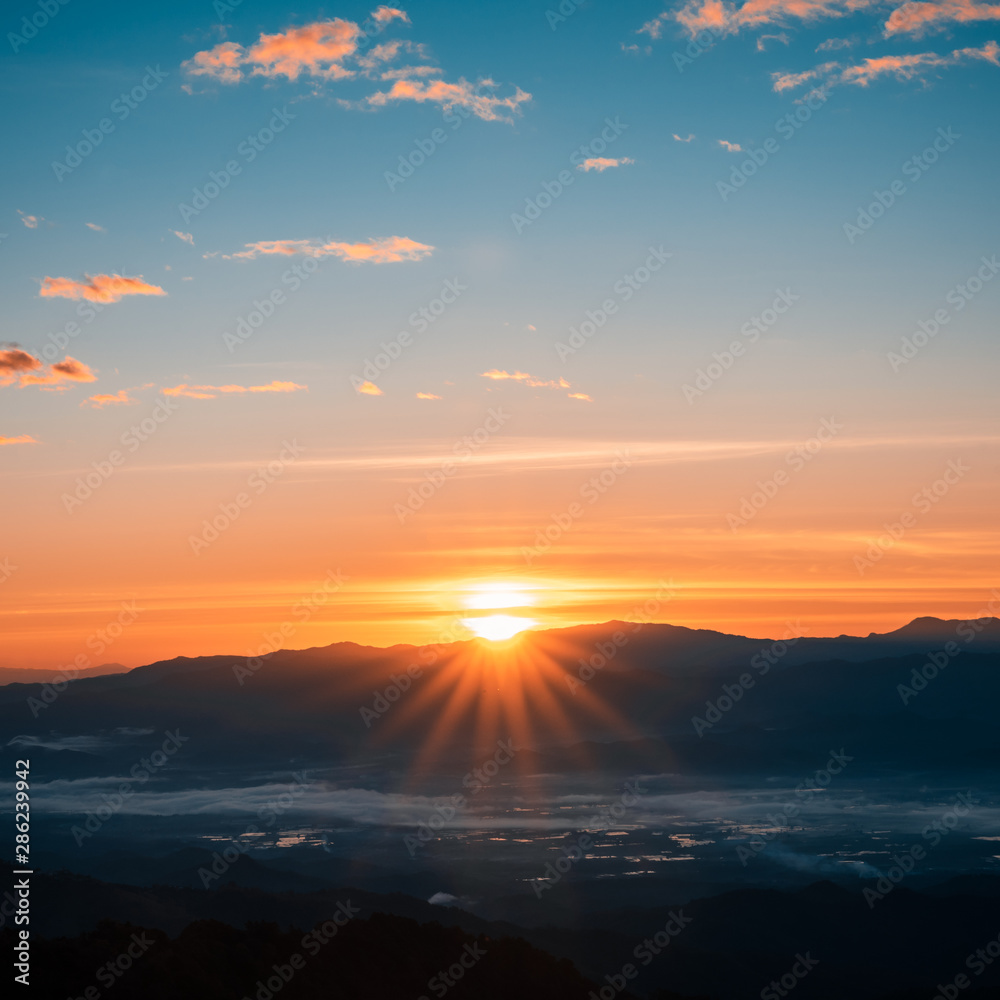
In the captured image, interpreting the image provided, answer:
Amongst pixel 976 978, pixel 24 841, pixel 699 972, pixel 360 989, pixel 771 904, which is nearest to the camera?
pixel 24 841

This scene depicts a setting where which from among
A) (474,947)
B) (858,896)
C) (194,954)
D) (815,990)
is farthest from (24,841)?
(858,896)

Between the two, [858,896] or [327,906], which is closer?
[327,906]

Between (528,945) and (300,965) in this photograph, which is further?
(528,945)

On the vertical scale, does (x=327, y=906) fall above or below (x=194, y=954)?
below

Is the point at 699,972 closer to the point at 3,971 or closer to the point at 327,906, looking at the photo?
the point at 327,906

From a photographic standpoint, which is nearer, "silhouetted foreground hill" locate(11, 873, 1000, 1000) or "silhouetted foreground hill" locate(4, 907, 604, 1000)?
"silhouetted foreground hill" locate(4, 907, 604, 1000)

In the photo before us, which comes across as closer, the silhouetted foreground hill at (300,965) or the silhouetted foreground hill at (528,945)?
the silhouetted foreground hill at (300,965)

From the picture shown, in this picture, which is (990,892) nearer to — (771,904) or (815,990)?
(771,904)

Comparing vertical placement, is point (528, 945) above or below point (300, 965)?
below

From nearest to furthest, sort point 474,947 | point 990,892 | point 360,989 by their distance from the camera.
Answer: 1. point 360,989
2. point 474,947
3. point 990,892

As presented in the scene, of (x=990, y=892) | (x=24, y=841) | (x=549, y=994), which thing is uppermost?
(x=24, y=841)
